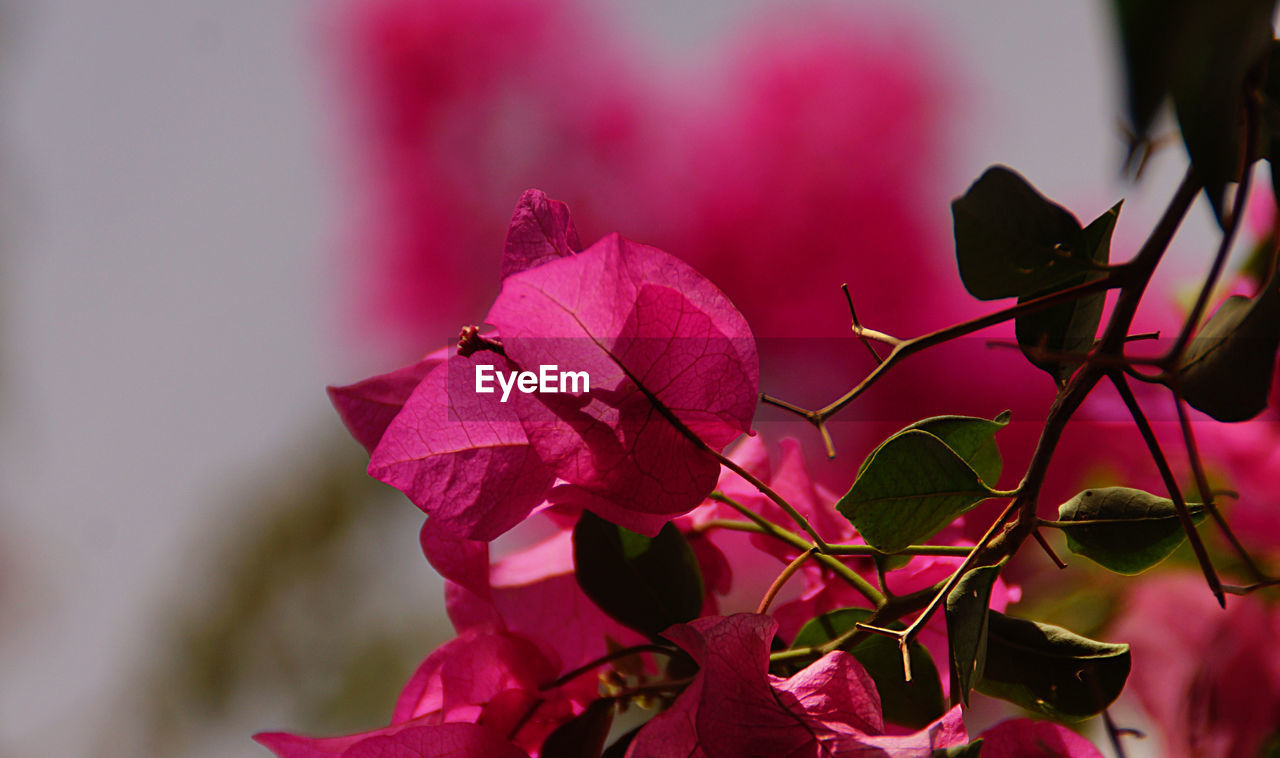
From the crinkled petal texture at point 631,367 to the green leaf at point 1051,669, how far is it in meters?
0.05

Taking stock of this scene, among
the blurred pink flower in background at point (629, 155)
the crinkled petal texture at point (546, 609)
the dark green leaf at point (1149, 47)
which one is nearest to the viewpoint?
the dark green leaf at point (1149, 47)

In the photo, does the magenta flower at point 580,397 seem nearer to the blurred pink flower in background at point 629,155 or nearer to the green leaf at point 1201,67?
the green leaf at point 1201,67

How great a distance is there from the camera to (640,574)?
0.49 ft

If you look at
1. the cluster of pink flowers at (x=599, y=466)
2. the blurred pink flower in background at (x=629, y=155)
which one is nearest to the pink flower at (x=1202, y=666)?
the cluster of pink flowers at (x=599, y=466)

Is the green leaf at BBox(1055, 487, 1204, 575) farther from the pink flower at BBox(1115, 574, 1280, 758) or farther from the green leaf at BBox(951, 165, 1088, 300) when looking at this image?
the pink flower at BBox(1115, 574, 1280, 758)

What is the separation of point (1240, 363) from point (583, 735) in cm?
10

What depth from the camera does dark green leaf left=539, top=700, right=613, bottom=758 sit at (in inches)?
5.4

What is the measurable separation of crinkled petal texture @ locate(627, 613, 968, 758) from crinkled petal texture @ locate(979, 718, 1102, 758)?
2cm

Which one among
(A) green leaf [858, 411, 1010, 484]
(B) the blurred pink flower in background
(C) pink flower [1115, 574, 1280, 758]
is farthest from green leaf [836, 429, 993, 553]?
(B) the blurred pink flower in background

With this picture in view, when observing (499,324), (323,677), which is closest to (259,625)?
(323,677)

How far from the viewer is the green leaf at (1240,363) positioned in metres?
0.09

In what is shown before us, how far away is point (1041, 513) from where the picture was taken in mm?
536

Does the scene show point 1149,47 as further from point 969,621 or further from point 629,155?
point 629,155

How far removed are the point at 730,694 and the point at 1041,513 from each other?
Answer: 0.48 m
